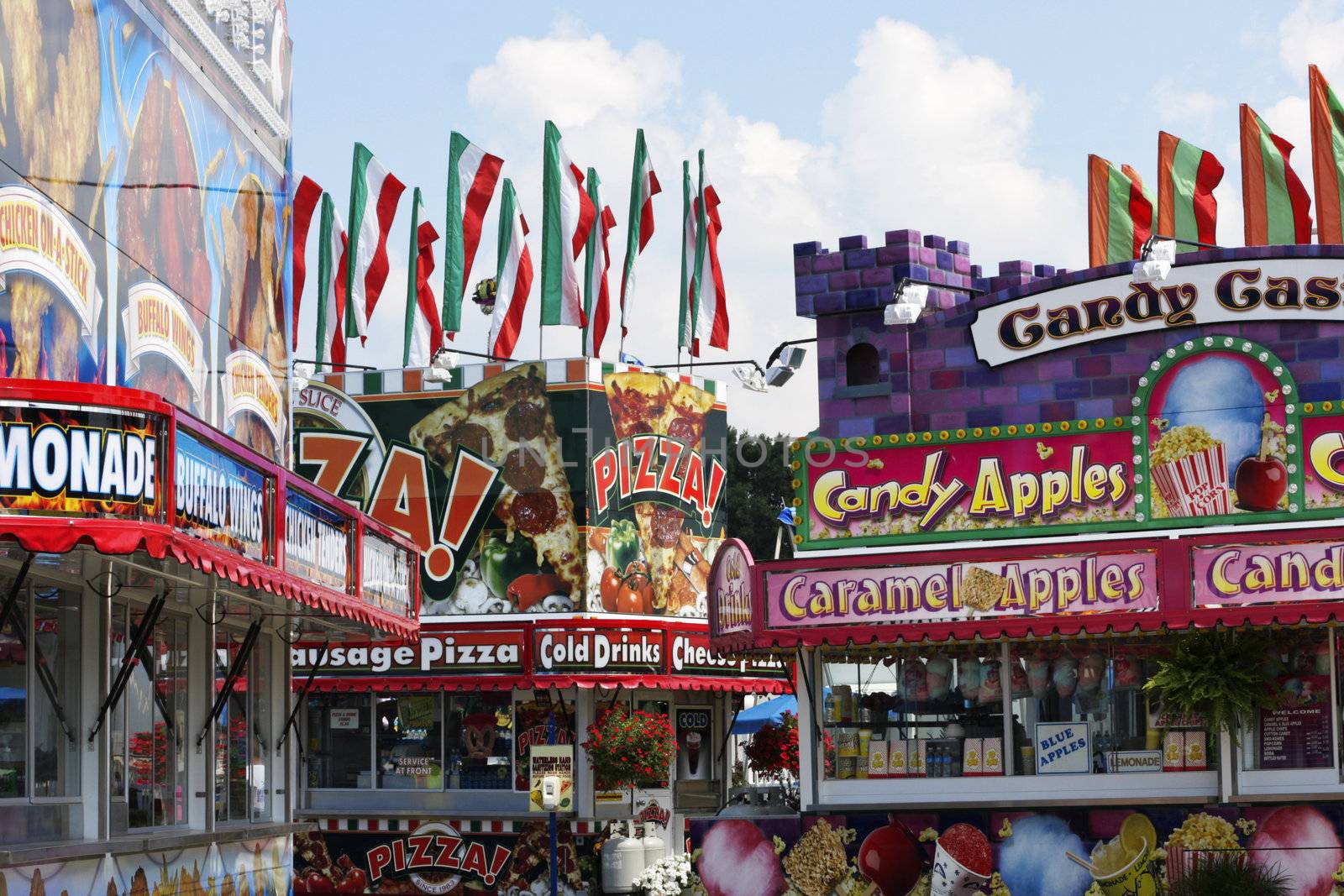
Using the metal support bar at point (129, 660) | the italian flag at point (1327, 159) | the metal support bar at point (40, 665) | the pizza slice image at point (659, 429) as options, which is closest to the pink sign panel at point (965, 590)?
the italian flag at point (1327, 159)

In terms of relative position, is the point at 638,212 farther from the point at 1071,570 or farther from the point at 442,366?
the point at 1071,570

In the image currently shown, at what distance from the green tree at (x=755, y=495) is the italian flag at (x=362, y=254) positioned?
3732 cm

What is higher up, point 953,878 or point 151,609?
point 151,609

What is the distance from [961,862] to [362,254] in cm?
1773

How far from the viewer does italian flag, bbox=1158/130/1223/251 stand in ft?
85.5

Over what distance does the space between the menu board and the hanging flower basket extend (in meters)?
10.9

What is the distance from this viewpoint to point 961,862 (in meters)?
20.3

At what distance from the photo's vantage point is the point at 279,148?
804 inches

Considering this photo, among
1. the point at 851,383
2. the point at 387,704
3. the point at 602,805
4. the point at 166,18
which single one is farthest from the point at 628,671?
the point at 166,18

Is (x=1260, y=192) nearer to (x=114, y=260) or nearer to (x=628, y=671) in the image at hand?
(x=628, y=671)

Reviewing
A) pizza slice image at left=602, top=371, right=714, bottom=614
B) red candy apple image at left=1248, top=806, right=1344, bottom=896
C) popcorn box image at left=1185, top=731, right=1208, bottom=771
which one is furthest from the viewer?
pizza slice image at left=602, top=371, right=714, bottom=614

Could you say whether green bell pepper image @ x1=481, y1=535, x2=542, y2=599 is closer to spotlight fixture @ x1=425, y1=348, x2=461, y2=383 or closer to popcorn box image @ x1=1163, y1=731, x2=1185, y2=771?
spotlight fixture @ x1=425, y1=348, x2=461, y2=383

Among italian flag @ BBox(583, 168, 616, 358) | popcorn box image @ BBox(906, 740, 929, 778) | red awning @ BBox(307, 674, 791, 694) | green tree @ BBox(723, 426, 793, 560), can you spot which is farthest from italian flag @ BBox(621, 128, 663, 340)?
green tree @ BBox(723, 426, 793, 560)

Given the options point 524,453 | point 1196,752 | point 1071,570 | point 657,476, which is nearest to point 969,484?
point 1071,570
